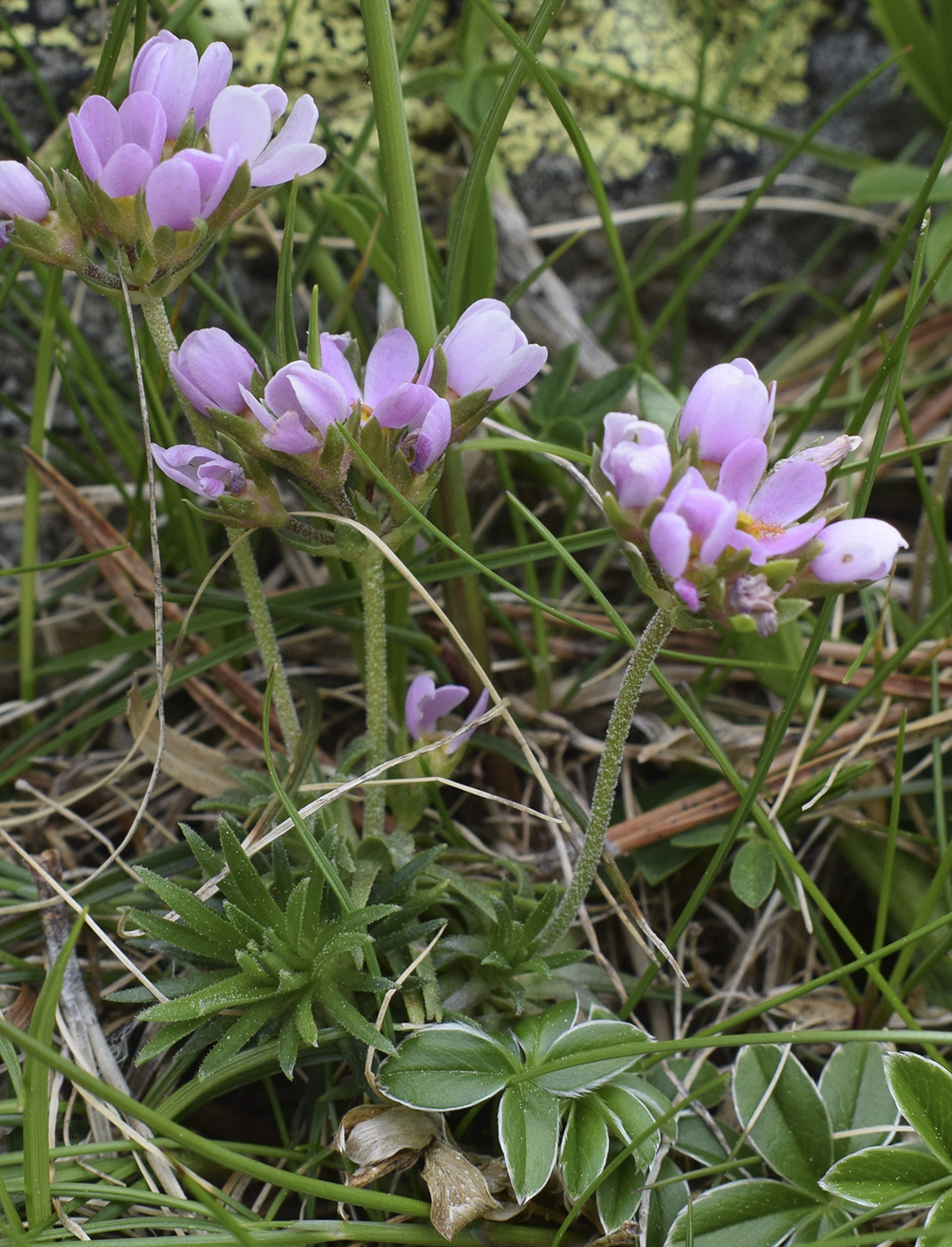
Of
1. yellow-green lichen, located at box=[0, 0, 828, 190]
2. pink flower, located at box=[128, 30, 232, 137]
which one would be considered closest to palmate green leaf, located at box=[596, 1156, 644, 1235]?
pink flower, located at box=[128, 30, 232, 137]

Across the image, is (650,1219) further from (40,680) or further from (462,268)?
(40,680)

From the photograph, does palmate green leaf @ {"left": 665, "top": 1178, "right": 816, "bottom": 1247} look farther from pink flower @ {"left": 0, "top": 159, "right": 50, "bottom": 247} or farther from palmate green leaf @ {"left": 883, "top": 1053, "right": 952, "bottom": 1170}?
pink flower @ {"left": 0, "top": 159, "right": 50, "bottom": 247}

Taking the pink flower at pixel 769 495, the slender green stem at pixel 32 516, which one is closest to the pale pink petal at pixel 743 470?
the pink flower at pixel 769 495

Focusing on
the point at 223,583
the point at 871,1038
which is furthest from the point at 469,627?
the point at 871,1038

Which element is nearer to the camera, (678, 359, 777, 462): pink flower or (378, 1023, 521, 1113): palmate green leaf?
(678, 359, 777, 462): pink flower

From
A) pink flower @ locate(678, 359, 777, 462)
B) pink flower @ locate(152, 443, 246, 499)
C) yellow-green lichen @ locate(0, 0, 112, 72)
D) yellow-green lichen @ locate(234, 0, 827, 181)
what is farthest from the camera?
yellow-green lichen @ locate(234, 0, 827, 181)
